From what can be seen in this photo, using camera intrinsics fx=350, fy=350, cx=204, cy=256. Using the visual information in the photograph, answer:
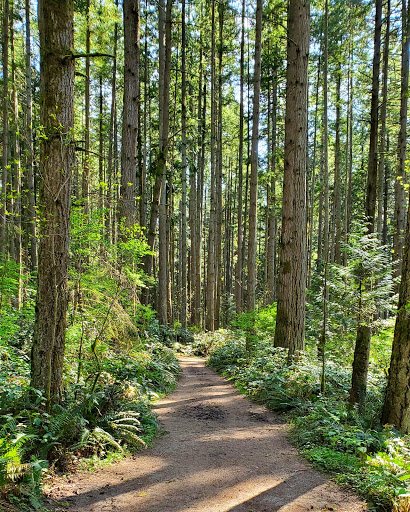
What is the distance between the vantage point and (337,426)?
14.9 feet

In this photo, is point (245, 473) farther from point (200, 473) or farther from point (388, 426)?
point (388, 426)

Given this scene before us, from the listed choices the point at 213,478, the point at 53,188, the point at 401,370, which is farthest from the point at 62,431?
the point at 401,370

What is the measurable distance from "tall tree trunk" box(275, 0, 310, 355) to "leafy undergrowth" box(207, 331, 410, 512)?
2.53ft

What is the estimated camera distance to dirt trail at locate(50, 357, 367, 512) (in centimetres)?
309

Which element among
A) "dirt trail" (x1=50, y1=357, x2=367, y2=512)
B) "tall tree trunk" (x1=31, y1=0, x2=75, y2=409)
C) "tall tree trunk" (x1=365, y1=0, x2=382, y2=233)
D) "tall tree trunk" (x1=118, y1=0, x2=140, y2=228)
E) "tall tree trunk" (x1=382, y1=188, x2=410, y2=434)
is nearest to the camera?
"dirt trail" (x1=50, y1=357, x2=367, y2=512)

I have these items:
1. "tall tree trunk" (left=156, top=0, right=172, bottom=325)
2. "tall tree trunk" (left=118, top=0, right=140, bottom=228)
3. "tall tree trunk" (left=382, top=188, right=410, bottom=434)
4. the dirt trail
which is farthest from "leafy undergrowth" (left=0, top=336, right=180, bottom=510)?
"tall tree trunk" (left=156, top=0, right=172, bottom=325)

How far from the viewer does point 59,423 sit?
383cm

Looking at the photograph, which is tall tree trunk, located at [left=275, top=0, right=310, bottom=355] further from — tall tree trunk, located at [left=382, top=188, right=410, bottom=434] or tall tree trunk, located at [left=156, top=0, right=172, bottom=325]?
tall tree trunk, located at [left=156, top=0, right=172, bottom=325]

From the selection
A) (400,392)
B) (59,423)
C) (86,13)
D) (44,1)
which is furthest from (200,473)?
(86,13)

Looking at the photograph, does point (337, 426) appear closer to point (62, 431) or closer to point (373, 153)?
point (62, 431)

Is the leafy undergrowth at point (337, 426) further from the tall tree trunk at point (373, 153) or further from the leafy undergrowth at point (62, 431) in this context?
the tall tree trunk at point (373, 153)

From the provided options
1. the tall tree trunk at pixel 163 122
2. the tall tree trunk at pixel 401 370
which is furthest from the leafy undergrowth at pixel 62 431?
the tall tree trunk at pixel 163 122

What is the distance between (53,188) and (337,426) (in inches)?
185

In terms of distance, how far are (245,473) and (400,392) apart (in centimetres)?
220
